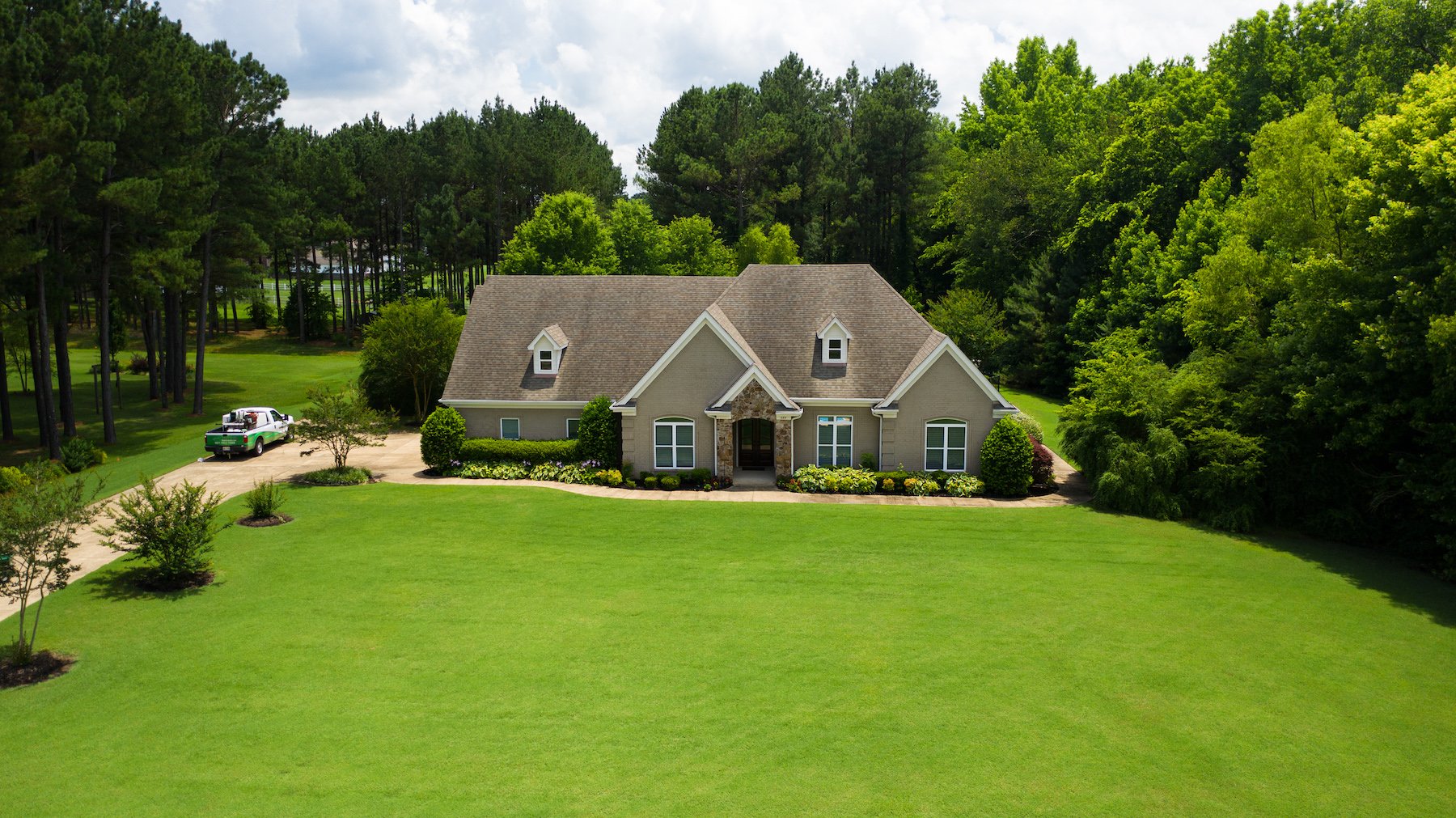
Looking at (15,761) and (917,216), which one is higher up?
(917,216)

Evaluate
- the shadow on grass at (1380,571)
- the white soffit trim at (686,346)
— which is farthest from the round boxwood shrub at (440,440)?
the shadow on grass at (1380,571)

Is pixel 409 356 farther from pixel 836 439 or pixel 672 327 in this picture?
pixel 836 439

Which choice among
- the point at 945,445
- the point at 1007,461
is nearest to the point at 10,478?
the point at 945,445

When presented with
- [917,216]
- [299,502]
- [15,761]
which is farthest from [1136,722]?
[917,216]

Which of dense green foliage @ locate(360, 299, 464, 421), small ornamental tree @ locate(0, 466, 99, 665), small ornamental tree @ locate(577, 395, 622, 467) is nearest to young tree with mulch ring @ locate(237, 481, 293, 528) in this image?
small ornamental tree @ locate(0, 466, 99, 665)

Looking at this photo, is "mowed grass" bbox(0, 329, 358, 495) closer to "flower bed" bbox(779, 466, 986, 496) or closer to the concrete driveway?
the concrete driveway

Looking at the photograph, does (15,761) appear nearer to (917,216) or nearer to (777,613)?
(777,613)
